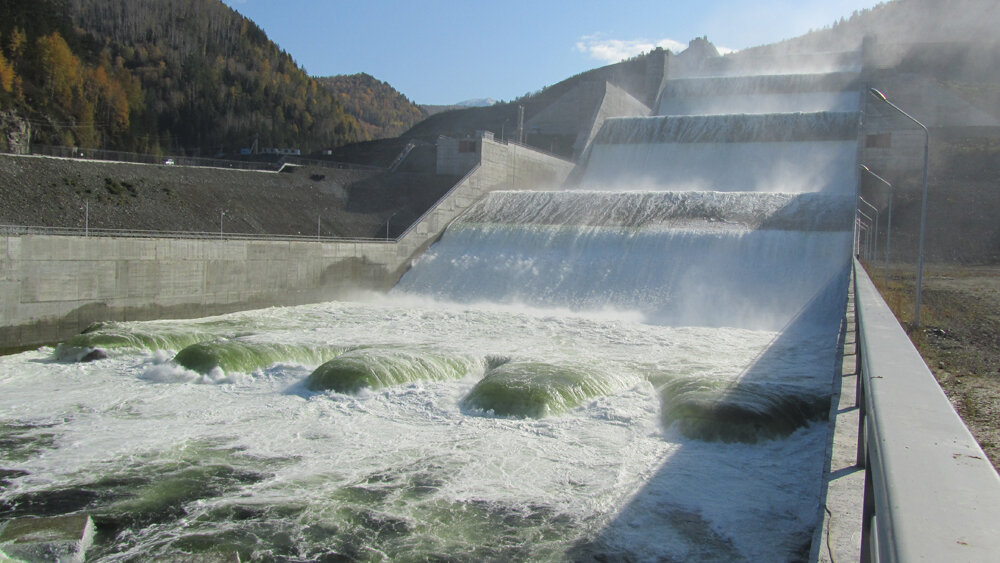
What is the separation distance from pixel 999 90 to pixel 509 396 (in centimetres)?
3915

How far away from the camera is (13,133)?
122ft

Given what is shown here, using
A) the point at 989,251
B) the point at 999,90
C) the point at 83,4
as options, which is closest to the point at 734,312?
the point at 989,251

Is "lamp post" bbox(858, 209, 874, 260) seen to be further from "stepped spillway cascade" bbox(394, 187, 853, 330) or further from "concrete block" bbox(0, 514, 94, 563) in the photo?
"concrete block" bbox(0, 514, 94, 563)

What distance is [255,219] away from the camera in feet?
80.0

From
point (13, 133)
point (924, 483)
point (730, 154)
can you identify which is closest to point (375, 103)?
point (13, 133)

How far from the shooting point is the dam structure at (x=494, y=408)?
7.09m

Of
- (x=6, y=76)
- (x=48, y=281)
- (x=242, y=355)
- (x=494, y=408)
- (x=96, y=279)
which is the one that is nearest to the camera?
(x=494, y=408)

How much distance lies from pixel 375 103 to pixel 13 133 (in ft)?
418

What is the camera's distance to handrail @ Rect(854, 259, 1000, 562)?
165cm

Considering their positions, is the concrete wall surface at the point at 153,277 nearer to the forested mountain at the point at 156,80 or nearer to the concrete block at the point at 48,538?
the concrete block at the point at 48,538

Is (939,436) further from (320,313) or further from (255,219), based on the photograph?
(255,219)

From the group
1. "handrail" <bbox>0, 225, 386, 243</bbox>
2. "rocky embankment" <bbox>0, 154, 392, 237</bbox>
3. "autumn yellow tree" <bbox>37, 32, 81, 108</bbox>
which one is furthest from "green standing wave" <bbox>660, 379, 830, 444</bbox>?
"autumn yellow tree" <bbox>37, 32, 81, 108</bbox>

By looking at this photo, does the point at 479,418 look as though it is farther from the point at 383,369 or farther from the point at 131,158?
the point at 131,158

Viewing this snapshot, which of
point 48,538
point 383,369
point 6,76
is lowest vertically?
point 48,538
